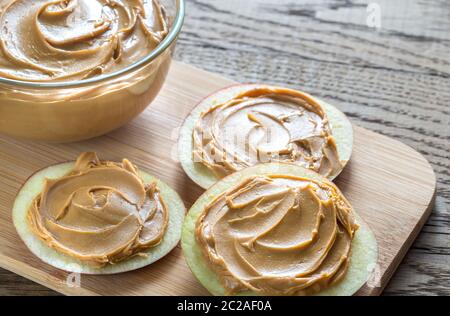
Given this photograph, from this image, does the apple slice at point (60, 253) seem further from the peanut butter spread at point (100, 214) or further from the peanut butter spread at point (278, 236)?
the peanut butter spread at point (278, 236)

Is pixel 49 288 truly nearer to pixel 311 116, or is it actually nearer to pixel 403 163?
pixel 311 116

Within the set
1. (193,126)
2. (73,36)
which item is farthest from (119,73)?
(193,126)

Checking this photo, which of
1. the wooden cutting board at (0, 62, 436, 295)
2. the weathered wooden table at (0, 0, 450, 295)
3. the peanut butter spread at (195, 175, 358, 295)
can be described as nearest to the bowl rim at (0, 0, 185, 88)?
the wooden cutting board at (0, 62, 436, 295)

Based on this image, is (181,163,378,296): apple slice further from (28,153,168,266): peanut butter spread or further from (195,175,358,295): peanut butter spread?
(28,153,168,266): peanut butter spread

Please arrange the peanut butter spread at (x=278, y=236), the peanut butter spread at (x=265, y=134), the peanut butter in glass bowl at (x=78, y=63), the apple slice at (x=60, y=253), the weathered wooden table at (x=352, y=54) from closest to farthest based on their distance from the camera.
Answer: the peanut butter spread at (x=278, y=236) → the apple slice at (x=60, y=253) → the peanut butter in glass bowl at (x=78, y=63) → the peanut butter spread at (x=265, y=134) → the weathered wooden table at (x=352, y=54)

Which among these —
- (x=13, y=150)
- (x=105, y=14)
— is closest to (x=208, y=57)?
(x=105, y=14)

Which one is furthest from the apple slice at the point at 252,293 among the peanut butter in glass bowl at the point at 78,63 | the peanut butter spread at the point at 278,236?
the peanut butter in glass bowl at the point at 78,63
